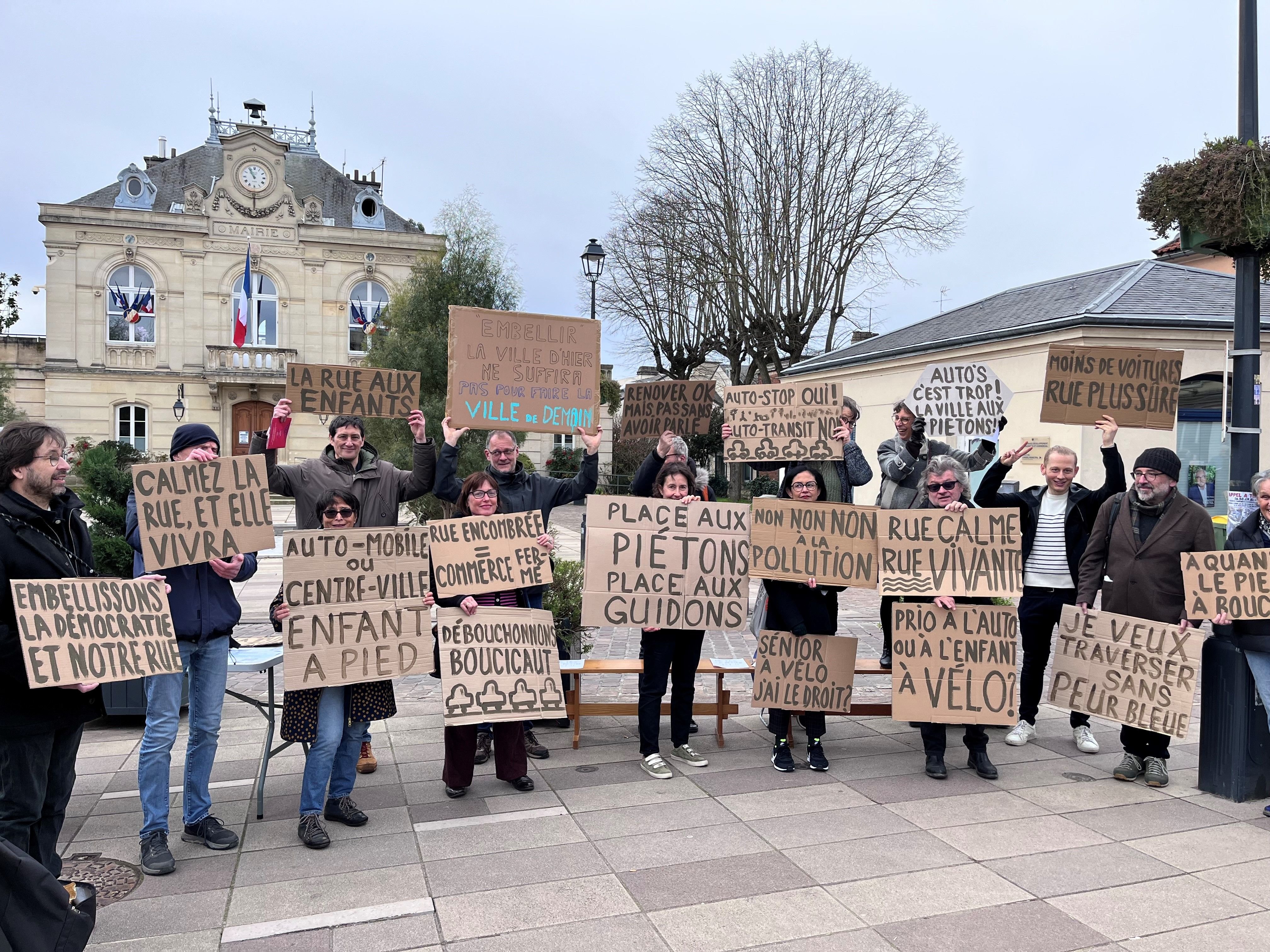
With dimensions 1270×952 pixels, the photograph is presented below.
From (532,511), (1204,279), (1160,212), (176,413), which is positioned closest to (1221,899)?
(532,511)

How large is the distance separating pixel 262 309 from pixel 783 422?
34270 mm

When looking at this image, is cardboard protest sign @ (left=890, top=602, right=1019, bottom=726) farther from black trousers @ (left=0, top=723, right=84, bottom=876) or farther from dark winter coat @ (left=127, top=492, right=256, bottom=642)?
black trousers @ (left=0, top=723, right=84, bottom=876)

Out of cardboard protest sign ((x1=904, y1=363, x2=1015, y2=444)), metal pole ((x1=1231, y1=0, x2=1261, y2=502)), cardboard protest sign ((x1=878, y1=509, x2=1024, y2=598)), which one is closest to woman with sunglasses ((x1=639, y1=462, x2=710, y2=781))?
cardboard protest sign ((x1=878, y1=509, x2=1024, y2=598))

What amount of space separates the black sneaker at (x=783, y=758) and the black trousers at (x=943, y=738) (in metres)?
0.88

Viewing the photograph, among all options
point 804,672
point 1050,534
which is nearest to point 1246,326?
point 1050,534

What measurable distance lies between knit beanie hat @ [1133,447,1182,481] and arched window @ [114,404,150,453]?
121 feet

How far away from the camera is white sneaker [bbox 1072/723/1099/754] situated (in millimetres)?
6383

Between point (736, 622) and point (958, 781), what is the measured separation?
1.70m

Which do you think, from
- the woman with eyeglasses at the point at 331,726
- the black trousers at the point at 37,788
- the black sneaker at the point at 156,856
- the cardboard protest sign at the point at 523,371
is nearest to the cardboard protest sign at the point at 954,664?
the cardboard protest sign at the point at 523,371

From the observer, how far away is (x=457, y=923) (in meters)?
3.91

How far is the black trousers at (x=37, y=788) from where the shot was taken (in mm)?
3617

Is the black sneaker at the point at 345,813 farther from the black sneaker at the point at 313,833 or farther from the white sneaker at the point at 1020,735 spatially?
the white sneaker at the point at 1020,735

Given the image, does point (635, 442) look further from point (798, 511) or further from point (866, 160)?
point (866, 160)

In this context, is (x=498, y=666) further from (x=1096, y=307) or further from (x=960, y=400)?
(x=1096, y=307)
